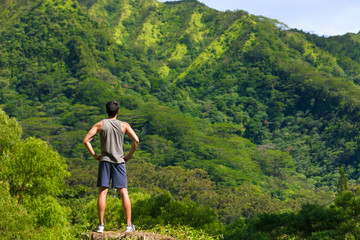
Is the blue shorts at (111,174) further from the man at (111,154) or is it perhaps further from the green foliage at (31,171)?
the green foliage at (31,171)

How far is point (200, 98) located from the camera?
12825cm

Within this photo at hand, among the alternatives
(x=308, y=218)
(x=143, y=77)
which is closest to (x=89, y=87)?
(x=143, y=77)

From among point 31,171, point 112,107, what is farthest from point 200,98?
point 112,107

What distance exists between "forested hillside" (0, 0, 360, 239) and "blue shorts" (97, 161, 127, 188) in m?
45.1

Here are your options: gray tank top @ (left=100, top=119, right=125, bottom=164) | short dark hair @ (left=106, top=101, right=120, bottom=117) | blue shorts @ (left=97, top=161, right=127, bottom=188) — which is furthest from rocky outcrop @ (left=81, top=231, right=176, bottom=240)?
short dark hair @ (left=106, top=101, right=120, bottom=117)

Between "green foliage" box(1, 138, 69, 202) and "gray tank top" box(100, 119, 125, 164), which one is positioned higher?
"gray tank top" box(100, 119, 125, 164)

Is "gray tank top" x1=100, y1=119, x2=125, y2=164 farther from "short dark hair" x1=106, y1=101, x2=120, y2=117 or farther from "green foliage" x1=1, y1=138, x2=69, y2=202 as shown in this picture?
"green foliage" x1=1, y1=138, x2=69, y2=202

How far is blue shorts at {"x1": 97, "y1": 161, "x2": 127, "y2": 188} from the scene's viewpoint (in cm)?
703

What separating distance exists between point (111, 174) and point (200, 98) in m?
121

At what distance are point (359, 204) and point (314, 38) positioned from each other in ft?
432

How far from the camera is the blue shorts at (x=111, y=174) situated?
23.1 ft

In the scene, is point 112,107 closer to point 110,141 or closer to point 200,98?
point 110,141

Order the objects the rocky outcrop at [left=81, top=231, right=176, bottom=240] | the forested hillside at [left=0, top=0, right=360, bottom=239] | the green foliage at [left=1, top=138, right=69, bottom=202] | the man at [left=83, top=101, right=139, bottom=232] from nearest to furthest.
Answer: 1. the rocky outcrop at [left=81, top=231, right=176, bottom=240]
2. the man at [left=83, top=101, right=139, bottom=232]
3. the green foliage at [left=1, top=138, right=69, bottom=202]
4. the forested hillside at [left=0, top=0, right=360, bottom=239]

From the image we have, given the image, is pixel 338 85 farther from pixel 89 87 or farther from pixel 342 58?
pixel 89 87
